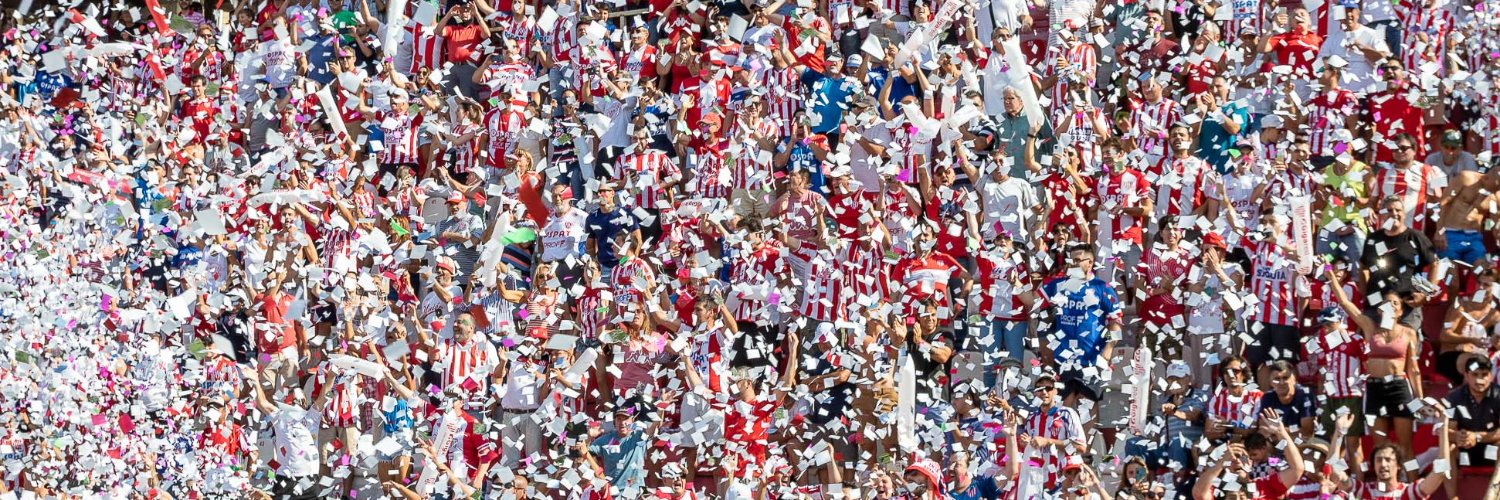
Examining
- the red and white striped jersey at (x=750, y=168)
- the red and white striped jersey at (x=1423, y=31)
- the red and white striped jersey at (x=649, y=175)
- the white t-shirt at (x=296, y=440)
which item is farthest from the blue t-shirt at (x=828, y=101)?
the white t-shirt at (x=296, y=440)

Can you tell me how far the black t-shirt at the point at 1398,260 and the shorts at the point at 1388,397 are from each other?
38 cm

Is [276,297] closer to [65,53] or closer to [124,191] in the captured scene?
[124,191]

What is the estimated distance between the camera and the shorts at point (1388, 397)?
8.56 m

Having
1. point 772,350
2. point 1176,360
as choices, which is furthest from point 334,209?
point 1176,360

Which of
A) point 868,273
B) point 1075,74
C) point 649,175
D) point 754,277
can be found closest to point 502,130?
point 649,175

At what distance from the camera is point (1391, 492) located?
838 cm

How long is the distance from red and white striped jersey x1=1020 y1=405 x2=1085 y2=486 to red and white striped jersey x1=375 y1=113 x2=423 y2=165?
11.9 ft

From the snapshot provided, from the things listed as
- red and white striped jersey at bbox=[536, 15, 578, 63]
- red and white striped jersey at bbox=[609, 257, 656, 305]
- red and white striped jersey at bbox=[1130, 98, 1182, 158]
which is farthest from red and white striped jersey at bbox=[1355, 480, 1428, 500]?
red and white striped jersey at bbox=[536, 15, 578, 63]

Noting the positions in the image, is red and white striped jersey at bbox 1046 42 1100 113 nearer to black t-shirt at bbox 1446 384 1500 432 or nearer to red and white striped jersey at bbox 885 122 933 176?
red and white striped jersey at bbox 885 122 933 176

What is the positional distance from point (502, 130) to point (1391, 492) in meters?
4.66

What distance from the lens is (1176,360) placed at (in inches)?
357

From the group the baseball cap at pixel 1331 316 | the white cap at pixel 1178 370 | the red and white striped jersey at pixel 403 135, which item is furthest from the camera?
the red and white striped jersey at pixel 403 135

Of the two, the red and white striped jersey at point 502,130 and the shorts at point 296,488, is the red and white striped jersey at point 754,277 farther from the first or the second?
the shorts at point 296,488

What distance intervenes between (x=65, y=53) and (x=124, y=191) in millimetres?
929
